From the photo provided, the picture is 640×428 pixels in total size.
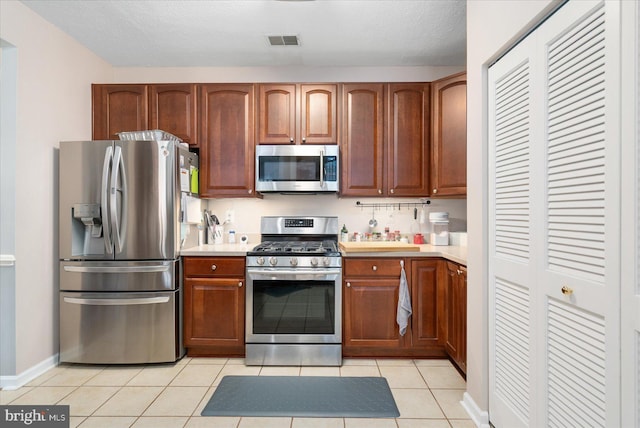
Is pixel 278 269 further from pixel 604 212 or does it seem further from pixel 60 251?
pixel 604 212

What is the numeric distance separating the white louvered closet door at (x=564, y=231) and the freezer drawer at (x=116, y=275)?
2312 mm

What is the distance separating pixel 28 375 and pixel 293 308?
Result: 6.11 feet

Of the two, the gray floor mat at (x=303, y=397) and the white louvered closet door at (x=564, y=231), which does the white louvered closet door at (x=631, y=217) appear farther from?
the gray floor mat at (x=303, y=397)

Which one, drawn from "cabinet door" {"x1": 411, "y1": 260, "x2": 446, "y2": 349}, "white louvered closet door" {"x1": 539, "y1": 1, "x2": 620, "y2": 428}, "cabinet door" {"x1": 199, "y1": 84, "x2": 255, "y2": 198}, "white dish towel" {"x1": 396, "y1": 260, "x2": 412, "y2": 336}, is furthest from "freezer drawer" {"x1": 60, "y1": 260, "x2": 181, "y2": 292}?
"white louvered closet door" {"x1": 539, "y1": 1, "x2": 620, "y2": 428}

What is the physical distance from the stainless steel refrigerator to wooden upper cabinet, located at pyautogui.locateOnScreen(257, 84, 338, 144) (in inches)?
34.4

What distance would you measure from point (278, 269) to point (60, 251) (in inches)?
64.3

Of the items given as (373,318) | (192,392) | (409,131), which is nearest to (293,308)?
(373,318)

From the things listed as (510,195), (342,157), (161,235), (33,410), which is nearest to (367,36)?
(342,157)

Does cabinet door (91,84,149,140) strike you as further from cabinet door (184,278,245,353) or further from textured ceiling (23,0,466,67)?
cabinet door (184,278,245,353)

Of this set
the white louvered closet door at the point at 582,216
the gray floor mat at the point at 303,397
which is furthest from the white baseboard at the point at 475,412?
the white louvered closet door at the point at 582,216

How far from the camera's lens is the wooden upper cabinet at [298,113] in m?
3.20

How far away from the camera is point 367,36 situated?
2.91 m

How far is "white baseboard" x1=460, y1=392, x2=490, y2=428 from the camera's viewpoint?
1.98 meters

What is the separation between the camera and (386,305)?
2.84m
